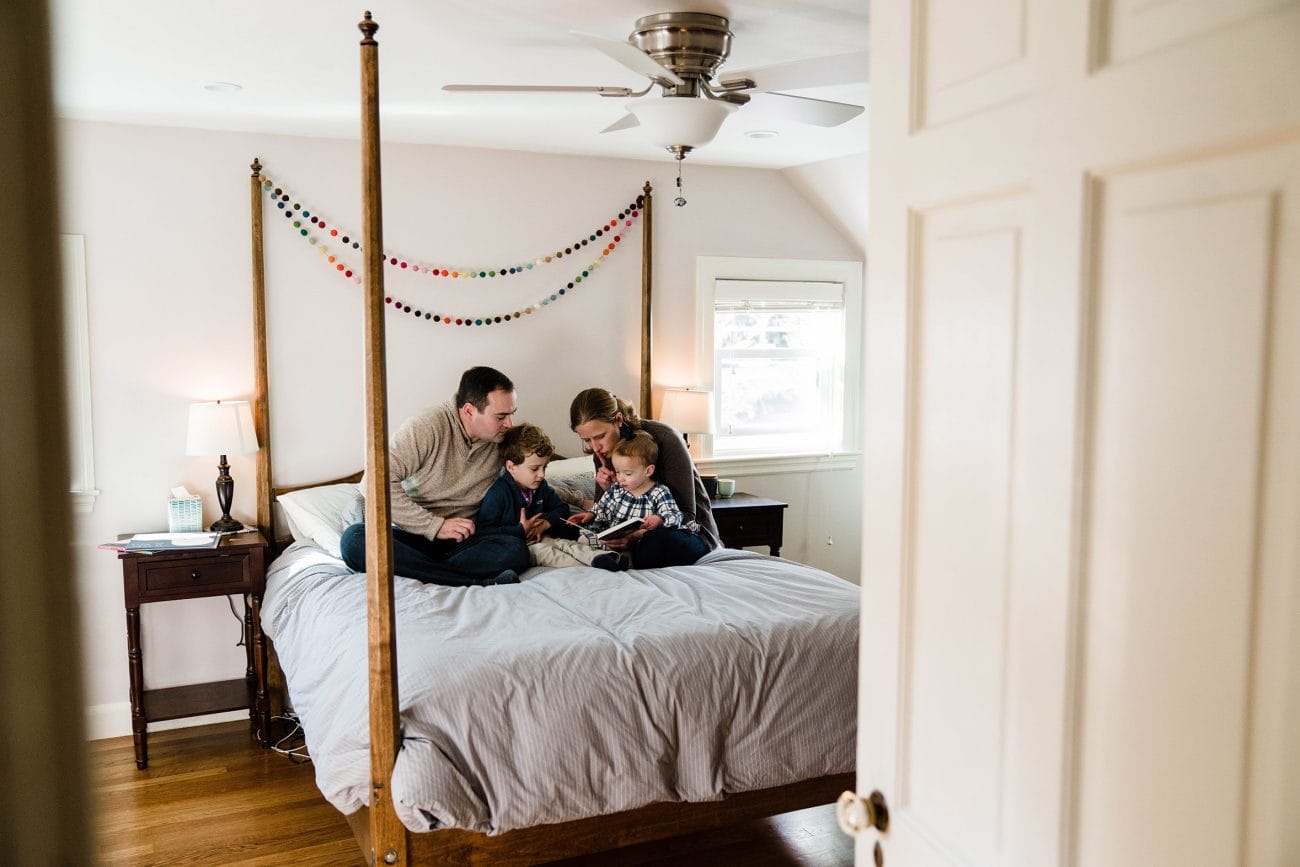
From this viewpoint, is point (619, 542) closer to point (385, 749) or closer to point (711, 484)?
point (711, 484)

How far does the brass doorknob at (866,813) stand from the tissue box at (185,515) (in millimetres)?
3353

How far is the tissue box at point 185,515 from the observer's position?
3.97m

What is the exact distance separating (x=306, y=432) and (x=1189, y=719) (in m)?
3.96

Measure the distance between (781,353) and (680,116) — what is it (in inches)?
107

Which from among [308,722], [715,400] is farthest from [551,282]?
[308,722]

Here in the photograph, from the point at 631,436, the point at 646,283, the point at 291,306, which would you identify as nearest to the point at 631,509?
the point at 631,436

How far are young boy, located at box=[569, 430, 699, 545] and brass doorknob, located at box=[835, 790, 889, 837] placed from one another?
8.41 feet

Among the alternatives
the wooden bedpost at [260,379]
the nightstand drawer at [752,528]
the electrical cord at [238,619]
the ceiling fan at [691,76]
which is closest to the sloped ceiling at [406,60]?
the ceiling fan at [691,76]

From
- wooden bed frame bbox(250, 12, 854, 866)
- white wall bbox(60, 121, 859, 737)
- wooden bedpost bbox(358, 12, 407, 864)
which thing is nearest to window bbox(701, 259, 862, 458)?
white wall bbox(60, 121, 859, 737)

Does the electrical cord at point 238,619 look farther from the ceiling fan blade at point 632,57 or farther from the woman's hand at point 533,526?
the ceiling fan blade at point 632,57

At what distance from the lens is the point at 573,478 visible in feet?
14.5

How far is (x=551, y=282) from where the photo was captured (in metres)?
4.80

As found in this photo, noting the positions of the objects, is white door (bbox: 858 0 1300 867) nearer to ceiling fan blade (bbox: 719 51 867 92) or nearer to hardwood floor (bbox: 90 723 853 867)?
ceiling fan blade (bbox: 719 51 867 92)

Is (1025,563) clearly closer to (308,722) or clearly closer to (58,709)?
(58,709)
